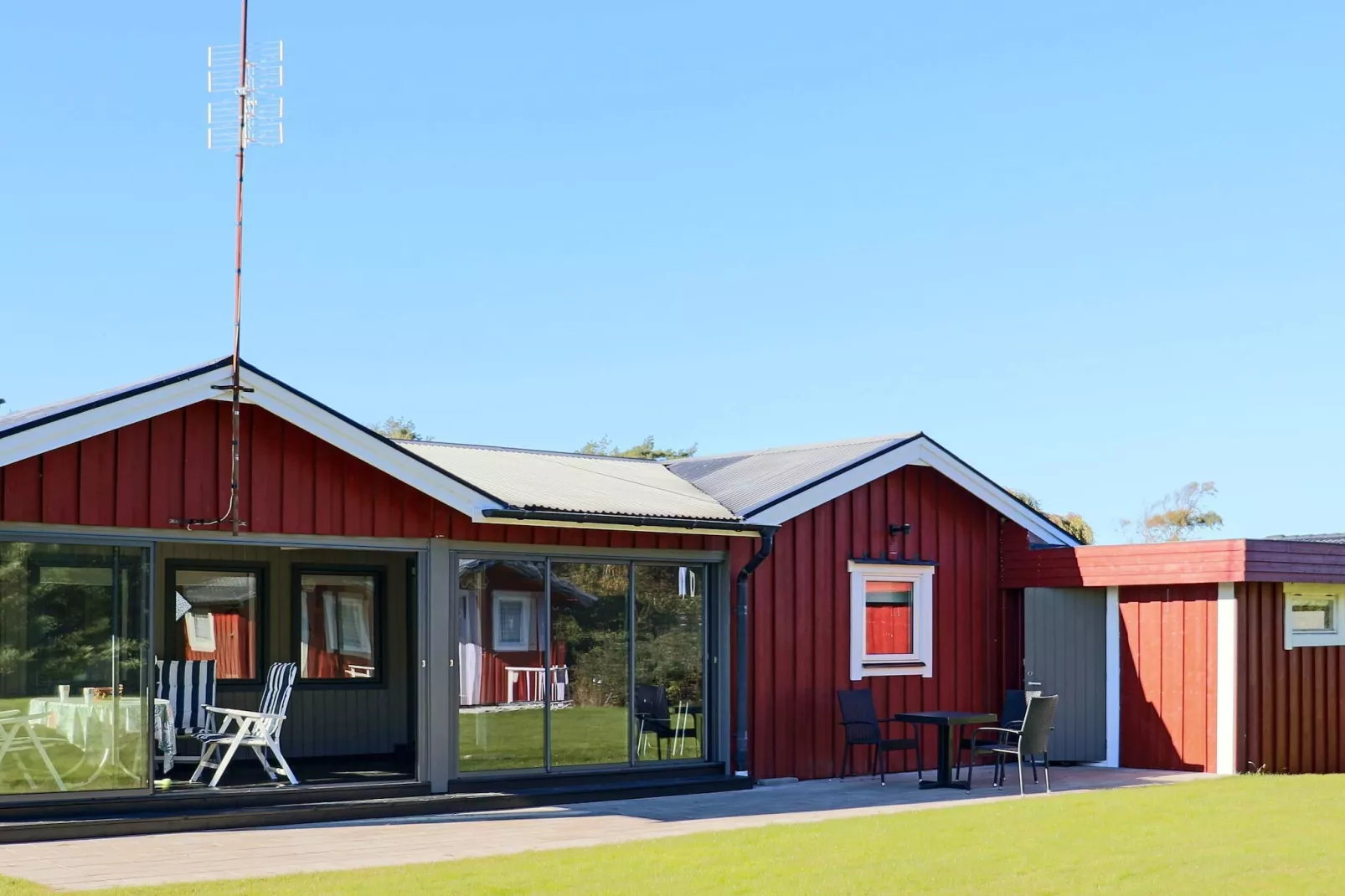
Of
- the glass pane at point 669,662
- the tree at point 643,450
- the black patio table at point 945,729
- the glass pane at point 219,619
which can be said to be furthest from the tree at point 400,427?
the black patio table at point 945,729

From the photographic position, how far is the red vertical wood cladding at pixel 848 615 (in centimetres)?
1488

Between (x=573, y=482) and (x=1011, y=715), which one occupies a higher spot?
(x=573, y=482)

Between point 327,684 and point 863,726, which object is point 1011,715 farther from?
point 327,684

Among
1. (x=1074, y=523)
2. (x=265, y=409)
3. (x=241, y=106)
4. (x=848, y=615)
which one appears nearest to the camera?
(x=241, y=106)

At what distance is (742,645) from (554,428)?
32328 millimetres

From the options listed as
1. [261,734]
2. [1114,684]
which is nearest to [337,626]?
[261,734]

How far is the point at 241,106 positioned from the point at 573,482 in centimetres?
505

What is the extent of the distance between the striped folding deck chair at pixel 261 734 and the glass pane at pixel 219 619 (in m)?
1.91

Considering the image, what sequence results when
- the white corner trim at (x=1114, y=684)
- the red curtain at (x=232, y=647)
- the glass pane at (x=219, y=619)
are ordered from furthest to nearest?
the white corner trim at (x=1114, y=684)
the red curtain at (x=232, y=647)
the glass pane at (x=219, y=619)

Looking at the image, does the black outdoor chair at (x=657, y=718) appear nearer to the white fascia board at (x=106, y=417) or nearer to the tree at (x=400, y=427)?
the white fascia board at (x=106, y=417)

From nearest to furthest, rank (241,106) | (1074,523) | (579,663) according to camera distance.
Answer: (241,106) < (579,663) < (1074,523)

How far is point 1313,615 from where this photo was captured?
16.4 metres

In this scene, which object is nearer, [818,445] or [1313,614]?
[1313,614]

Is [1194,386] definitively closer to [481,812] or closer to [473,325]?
[473,325]
